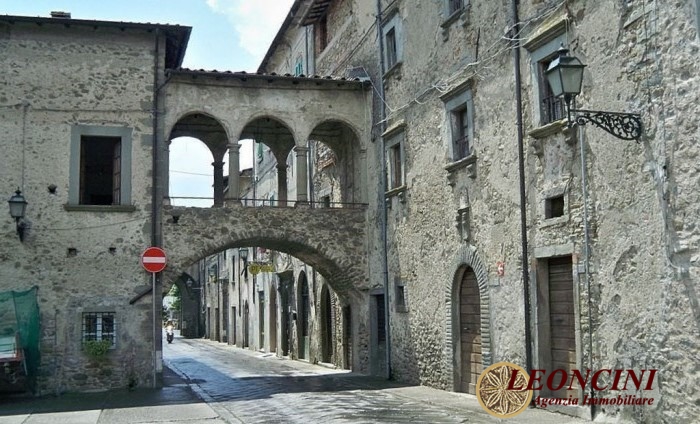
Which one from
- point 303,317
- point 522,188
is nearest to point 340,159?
point 303,317

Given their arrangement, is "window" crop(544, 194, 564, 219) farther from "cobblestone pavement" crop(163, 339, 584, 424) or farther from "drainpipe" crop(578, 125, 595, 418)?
"cobblestone pavement" crop(163, 339, 584, 424)

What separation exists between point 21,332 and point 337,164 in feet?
30.9

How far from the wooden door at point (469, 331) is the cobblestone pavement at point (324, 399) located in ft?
1.44

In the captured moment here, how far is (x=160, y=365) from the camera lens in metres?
16.7

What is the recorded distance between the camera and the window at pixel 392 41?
17258 mm

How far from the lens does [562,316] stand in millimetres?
11477

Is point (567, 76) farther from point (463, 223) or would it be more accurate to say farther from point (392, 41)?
point (392, 41)

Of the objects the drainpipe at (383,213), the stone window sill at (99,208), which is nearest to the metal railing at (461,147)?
the drainpipe at (383,213)

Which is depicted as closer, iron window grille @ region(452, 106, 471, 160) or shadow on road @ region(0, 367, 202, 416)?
shadow on road @ region(0, 367, 202, 416)

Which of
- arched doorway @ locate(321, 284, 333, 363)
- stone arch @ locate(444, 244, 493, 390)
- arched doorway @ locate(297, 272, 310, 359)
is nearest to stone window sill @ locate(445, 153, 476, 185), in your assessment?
stone arch @ locate(444, 244, 493, 390)

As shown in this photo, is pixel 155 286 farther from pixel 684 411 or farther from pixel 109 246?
pixel 684 411

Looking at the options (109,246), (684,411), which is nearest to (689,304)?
(684,411)

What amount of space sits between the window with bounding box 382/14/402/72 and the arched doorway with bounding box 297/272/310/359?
9.08 meters

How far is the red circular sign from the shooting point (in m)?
16.2
